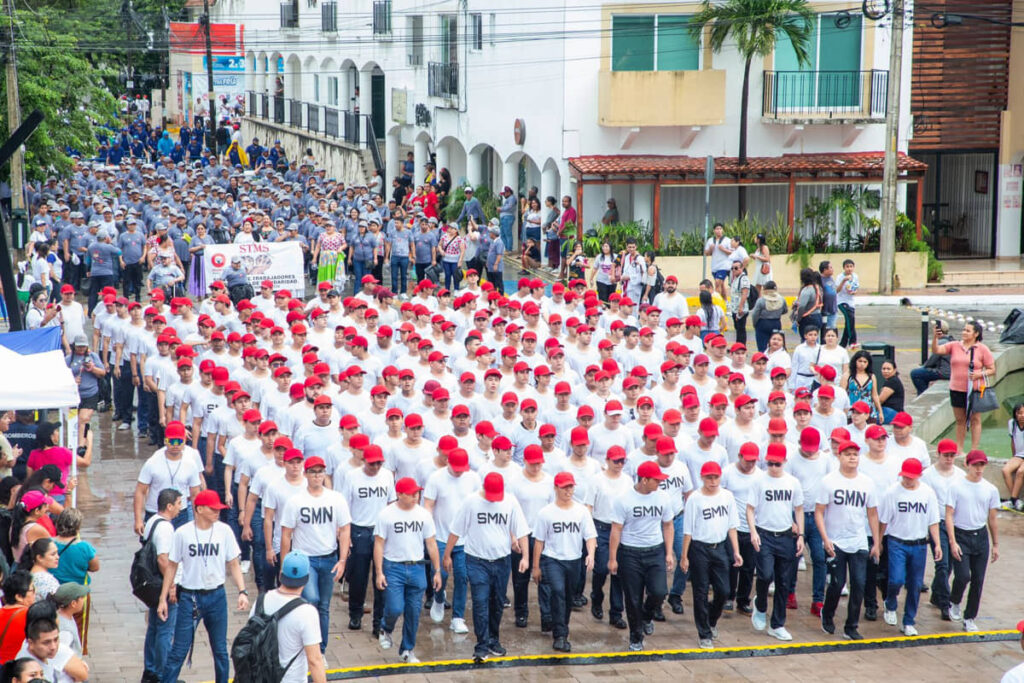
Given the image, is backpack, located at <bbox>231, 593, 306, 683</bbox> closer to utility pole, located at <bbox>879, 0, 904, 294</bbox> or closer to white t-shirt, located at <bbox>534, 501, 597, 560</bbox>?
white t-shirt, located at <bbox>534, 501, 597, 560</bbox>

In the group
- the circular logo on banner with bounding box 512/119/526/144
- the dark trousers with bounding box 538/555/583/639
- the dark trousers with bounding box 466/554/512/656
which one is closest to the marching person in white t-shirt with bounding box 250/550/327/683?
the dark trousers with bounding box 466/554/512/656

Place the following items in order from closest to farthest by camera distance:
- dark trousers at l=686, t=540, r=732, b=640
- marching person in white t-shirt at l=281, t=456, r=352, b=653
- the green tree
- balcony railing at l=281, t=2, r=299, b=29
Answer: marching person in white t-shirt at l=281, t=456, r=352, b=653 < dark trousers at l=686, t=540, r=732, b=640 < the green tree < balcony railing at l=281, t=2, r=299, b=29

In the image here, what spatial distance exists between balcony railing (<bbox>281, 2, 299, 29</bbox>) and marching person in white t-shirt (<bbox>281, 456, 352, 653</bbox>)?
4363 centimetres

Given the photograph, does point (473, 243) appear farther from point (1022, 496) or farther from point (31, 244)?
point (1022, 496)

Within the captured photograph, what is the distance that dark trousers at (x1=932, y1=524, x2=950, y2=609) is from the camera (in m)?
12.1

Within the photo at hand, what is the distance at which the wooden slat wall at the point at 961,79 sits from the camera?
107ft

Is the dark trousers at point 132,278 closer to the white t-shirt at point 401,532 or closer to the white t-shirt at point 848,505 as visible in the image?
the white t-shirt at point 401,532

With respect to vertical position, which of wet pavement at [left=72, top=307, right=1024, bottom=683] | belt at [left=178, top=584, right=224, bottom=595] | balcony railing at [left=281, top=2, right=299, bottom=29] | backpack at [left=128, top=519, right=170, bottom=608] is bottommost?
wet pavement at [left=72, top=307, right=1024, bottom=683]

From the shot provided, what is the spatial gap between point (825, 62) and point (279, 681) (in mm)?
24195

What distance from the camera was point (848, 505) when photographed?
459 inches

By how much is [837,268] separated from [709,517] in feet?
61.5

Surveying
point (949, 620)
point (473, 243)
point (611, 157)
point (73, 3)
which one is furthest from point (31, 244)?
point (73, 3)

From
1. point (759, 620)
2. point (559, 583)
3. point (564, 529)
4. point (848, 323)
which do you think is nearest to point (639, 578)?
point (559, 583)

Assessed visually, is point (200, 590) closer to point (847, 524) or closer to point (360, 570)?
point (360, 570)
